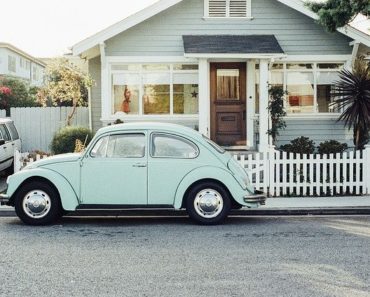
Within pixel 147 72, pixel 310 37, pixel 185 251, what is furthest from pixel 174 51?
pixel 185 251

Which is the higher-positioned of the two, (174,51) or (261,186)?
(174,51)

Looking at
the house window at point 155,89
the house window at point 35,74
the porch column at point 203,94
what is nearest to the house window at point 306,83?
the porch column at point 203,94

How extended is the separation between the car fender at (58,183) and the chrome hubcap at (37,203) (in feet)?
0.78

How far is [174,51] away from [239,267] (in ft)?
39.6

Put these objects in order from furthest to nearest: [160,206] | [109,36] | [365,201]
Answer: [109,36]
[365,201]
[160,206]

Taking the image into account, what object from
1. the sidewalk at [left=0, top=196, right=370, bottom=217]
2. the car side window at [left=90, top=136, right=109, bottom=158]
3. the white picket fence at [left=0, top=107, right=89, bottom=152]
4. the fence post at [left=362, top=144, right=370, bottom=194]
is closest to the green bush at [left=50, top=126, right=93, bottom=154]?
the white picket fence at [left=0, top=107, right=89, bottom=152]

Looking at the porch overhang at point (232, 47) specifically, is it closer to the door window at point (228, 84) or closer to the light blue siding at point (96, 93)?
the door window at point (228, 84)

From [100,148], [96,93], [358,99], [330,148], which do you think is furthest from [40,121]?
[100,148]

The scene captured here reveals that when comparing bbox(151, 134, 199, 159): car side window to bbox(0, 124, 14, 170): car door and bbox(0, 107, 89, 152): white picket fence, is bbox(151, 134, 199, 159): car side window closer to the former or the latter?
bbox(0, 124, 14, 170): car door

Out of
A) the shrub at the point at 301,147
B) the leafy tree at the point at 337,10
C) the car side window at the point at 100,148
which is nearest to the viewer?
the car side window at the point at 100,148

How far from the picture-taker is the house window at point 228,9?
18.8 m

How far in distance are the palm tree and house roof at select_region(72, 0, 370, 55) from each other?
1136 millimetres

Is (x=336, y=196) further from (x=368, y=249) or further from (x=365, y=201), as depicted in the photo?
(x=368, y=249)

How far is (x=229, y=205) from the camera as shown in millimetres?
10508
